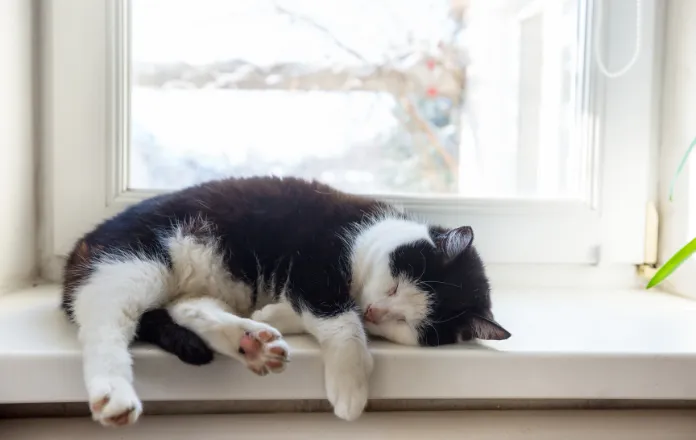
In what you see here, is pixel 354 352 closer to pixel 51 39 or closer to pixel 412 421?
pixel 412 421

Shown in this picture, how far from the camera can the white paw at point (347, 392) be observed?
2.36ft

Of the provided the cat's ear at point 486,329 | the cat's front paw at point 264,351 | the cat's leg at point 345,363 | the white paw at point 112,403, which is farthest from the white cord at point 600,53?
the white paw at point 112,403

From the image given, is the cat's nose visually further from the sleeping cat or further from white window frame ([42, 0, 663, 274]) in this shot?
white window frame ([42, 0, 663, 274])

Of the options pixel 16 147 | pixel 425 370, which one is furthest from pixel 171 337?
pixel 16 147

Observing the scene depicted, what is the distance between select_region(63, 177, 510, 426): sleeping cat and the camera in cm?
74

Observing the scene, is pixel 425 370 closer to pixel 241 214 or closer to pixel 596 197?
pixel 241 214

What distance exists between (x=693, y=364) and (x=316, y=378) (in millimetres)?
489

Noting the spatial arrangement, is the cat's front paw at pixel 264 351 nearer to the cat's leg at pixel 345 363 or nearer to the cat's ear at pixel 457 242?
the cat's leg at pixel 345 363

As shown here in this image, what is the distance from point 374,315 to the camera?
0.85m

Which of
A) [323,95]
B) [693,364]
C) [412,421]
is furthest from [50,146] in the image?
[693,364]

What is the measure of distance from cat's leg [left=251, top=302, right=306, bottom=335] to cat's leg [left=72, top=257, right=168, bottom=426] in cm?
15

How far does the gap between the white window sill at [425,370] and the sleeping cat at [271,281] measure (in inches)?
1.1

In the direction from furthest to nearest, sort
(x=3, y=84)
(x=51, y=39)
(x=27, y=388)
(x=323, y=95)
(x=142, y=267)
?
(x=323, y=95), (x=51, y=39), (x=3, y=84), (x=142, y=267), (x=27, y=388)

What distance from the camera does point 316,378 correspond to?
76cm
